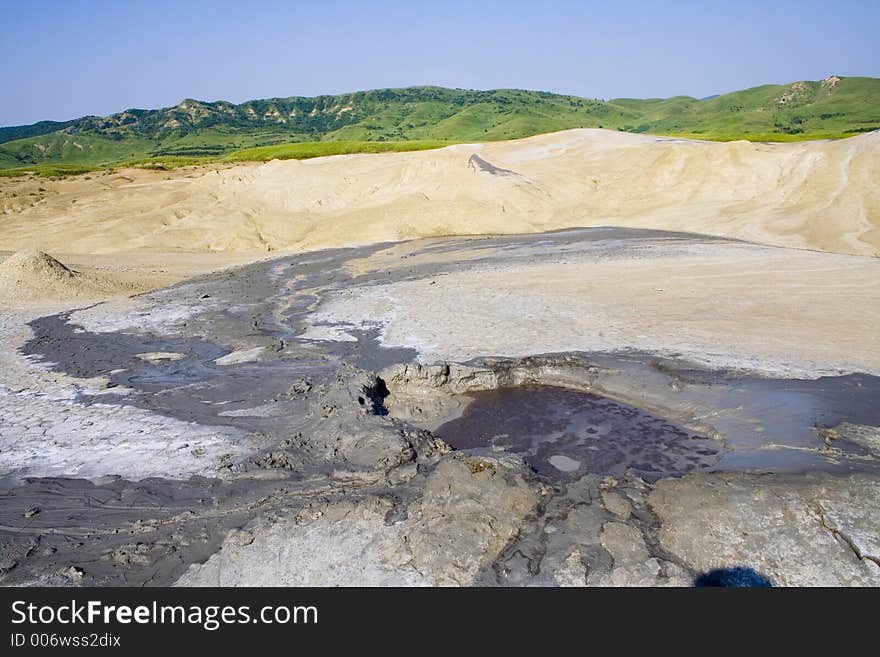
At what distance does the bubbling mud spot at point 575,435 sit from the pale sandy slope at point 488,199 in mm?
13017

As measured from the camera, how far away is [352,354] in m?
9.94

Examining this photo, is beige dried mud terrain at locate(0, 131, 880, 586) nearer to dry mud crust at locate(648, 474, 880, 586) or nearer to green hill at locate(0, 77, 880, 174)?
dry mud crust at locate(648, 474, 880, 586)

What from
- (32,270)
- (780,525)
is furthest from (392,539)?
(32,270)

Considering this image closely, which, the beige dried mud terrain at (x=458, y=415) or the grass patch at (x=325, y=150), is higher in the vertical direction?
the grass patch at (x=325, y=150)

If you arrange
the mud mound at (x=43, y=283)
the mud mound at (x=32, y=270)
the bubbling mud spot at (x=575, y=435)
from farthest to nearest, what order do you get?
the mud mound at (x=32, y=270) < the mud mound at (x=43, y=283) < the bubbling mud spot at (x=575, y=435)

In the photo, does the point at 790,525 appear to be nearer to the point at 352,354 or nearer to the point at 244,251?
the point at 352,354

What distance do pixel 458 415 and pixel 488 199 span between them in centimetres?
1824

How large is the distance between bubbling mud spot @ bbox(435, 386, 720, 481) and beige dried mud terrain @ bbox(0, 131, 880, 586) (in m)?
0.04

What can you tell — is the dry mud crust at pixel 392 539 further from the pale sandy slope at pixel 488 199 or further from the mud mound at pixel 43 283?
the pale sandy slope at pixel 488 199

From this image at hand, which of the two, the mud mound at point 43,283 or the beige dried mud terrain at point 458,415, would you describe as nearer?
the beige dried mud terrain at point 458,415

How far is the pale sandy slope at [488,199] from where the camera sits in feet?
68.9

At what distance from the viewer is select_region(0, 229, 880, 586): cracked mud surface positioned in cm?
462

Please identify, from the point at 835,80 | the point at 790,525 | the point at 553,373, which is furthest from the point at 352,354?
the point at 835,80

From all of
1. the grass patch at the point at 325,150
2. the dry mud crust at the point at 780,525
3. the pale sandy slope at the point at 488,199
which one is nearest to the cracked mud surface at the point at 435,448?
the dry mud crust at the point at 780,525
